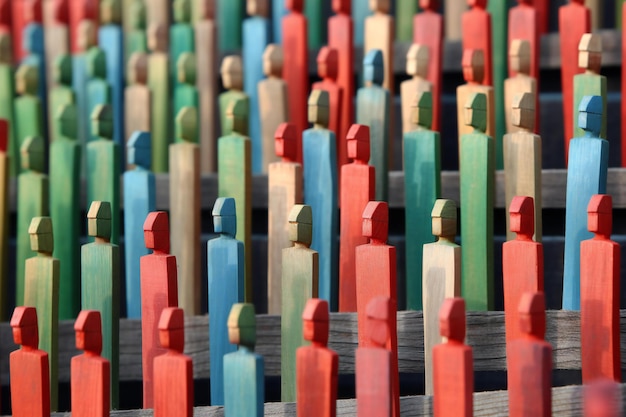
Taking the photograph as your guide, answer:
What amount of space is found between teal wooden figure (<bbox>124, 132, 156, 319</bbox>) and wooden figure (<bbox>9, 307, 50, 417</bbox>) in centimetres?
57

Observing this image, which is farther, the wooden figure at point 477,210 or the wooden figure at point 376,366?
the wooden figure at point 477,210

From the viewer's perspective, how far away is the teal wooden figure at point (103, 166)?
3.31 metres

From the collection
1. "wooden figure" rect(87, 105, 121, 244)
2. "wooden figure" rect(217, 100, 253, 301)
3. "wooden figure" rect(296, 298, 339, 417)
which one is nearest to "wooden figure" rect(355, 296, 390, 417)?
"wooden figure" rect(296, 298, 339, 417)

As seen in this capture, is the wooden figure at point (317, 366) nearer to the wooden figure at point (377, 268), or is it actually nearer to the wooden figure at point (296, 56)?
the wooden figure at point (377, 268)

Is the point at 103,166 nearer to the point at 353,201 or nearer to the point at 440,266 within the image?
the point at 353,201

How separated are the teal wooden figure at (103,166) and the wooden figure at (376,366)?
1.12m

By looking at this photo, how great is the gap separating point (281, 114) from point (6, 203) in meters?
0.73

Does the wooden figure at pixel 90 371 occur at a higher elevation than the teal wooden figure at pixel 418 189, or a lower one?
lower

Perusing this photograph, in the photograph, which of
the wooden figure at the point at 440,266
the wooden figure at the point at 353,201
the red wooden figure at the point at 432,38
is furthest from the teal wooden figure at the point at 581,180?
the red wooden figure at the point at 432,38

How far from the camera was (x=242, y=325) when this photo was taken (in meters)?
2.40

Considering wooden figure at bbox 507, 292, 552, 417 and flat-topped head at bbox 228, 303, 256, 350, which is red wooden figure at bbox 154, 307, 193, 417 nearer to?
flat-topped head at bbox 228, 303, 256, 350

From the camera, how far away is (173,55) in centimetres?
Result: 400

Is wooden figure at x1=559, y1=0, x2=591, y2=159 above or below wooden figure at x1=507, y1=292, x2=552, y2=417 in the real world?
above

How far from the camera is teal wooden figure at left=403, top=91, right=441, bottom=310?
2982 mm
